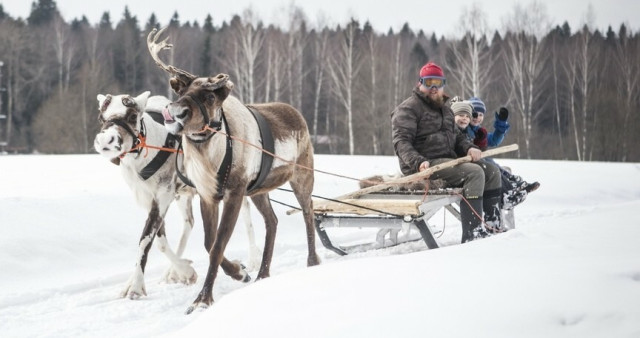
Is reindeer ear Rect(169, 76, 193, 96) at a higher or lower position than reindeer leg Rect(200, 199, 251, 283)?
higher

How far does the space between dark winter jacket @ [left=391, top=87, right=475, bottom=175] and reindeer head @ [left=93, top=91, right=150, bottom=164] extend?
2274 millimetres

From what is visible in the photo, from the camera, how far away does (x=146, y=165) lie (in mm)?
5055

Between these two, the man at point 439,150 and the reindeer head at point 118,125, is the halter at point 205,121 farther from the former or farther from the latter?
the man at point 439,150

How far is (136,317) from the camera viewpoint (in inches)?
166

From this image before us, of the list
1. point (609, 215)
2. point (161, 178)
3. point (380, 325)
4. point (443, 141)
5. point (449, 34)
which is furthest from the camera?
point (449, 34)

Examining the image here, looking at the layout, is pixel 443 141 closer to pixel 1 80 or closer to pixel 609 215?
pixel 609 215

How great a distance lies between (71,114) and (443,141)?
29.4 m

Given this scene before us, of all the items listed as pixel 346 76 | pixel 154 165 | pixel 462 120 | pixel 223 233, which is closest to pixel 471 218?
pixel 462 120

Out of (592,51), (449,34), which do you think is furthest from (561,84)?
(449,34)

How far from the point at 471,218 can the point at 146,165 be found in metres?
2.80

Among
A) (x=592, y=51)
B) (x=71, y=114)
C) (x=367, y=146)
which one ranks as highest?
(x=592, y=51)

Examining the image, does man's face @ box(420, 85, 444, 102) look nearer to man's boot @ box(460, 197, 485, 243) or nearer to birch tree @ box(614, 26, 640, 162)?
man's boot @ box(460, 197, 485, 243)

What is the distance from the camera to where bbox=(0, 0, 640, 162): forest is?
29453 millimetres

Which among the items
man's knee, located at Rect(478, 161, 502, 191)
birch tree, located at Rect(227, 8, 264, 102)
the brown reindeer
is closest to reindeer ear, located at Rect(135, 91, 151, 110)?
the brown reindeer
